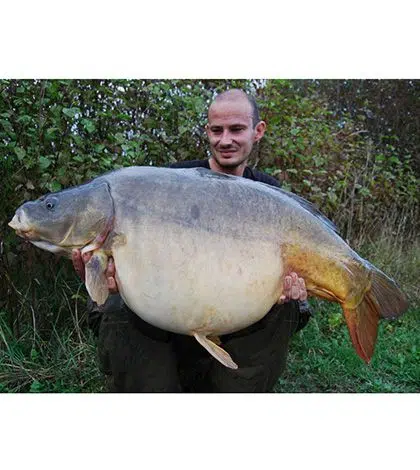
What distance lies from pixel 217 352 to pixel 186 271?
9.7 inches

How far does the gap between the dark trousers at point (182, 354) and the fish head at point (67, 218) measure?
402 millimetres

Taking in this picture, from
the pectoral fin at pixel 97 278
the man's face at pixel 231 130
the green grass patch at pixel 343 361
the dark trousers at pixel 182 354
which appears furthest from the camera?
the green grass patch at pixel 343 361

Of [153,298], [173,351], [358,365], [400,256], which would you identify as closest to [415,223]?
[400,256]

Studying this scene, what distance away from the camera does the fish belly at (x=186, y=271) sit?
1.55m

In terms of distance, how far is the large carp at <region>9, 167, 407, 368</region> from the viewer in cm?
155

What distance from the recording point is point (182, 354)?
1975 millimetres

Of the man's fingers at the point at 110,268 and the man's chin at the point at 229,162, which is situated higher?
the man's chin at the point at 229,162

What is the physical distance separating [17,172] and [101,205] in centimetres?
100

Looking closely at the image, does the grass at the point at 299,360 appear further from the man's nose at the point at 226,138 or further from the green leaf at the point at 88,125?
the man's nose at the point at 226,138

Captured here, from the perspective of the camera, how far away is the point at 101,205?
5.12 ft

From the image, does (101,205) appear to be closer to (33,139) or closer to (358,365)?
(33,139)

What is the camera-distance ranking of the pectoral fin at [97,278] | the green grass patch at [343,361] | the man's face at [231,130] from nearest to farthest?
the pectoral fin at [97,278]
the man's face at [231,130]
the green grass patch at [343,361]

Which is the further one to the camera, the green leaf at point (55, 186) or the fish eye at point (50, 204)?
the green leaf at point (55, 186)

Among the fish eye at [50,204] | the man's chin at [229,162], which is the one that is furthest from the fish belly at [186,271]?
the man's chin at [229,162]
